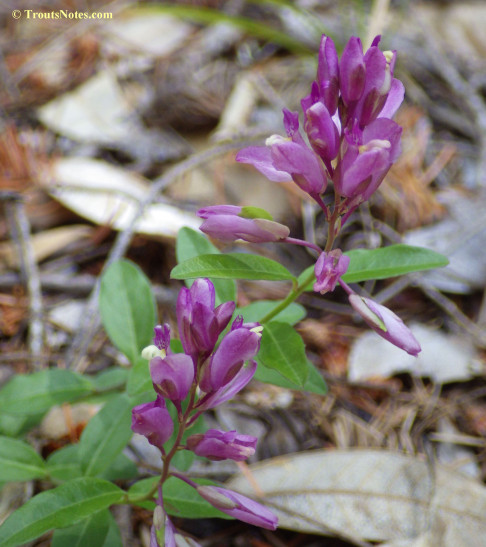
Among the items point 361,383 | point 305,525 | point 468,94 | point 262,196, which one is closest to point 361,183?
point 305,525

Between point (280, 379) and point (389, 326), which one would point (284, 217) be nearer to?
point (280, 379)

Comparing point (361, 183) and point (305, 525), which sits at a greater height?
point (361, 183)

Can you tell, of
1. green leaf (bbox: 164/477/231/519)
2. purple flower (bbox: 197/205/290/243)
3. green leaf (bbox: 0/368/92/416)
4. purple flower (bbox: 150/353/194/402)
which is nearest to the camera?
purple flower (bbox: 150/353/194/402)

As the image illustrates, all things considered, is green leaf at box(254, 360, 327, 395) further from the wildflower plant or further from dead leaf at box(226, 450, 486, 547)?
dead leaf at box(226, 450, 486, 547)

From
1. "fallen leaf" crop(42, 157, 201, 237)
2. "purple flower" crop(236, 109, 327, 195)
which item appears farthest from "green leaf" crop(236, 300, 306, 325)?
"fallen leaf" crop(42, 157, 201, 237)

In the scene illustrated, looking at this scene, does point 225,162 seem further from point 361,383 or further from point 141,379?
point 141,379

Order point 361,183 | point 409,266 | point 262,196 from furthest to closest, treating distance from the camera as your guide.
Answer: point 262,196
point 409,266
point 361,183
